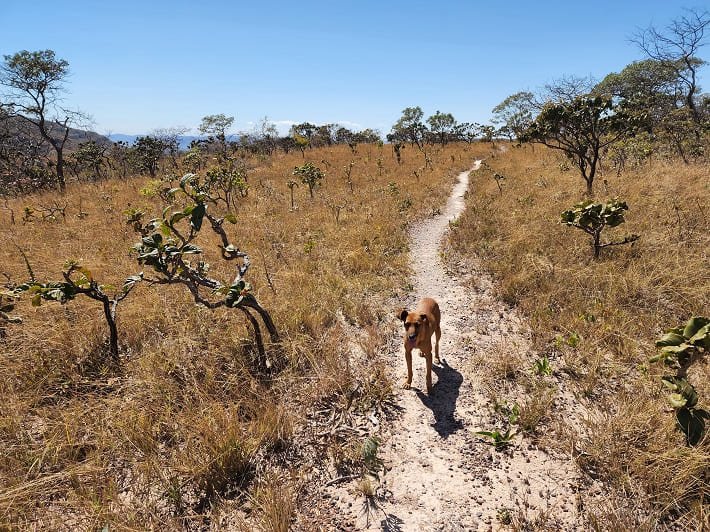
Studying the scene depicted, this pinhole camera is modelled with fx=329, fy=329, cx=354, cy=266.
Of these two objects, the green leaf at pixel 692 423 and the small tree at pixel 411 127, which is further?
the small tree at pixel 411 127

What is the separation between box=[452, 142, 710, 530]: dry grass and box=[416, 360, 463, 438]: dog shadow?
0.63 metres

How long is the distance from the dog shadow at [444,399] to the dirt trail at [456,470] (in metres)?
0.01

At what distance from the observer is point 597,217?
625cm

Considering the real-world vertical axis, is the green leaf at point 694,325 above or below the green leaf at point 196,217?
below

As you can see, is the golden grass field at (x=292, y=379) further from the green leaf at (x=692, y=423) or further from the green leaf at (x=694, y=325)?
the green leaf at (x=694, y=325)

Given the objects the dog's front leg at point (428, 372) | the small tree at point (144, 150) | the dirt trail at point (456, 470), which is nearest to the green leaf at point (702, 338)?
the dirt trail at point (456, 470)

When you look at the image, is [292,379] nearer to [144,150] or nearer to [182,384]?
[182,384]

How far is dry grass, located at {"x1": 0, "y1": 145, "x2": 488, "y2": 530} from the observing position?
2680 millimetres

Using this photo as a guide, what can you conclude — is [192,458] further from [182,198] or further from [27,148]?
[27,148]

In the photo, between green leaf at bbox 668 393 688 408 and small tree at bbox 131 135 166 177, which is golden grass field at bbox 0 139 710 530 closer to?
green leaf at bbox 668 393 688 408

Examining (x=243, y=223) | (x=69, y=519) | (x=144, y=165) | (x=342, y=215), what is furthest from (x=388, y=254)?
(x=144, y=165)

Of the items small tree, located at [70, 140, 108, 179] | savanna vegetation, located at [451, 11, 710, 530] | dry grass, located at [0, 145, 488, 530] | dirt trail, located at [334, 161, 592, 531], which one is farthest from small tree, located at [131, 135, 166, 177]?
dirt trail, located at [334, 161, 592, 531]

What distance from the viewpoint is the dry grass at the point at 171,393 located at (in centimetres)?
268

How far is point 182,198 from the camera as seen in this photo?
1416cm
